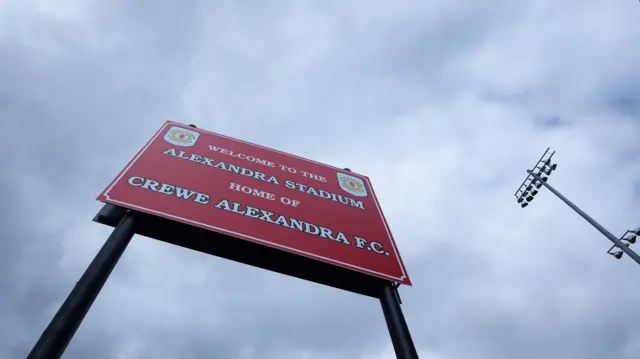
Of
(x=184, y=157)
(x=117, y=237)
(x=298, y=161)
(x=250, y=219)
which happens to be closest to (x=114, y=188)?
(x=117, y=237)

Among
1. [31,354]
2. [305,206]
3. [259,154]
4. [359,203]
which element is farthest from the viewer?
[259,154]

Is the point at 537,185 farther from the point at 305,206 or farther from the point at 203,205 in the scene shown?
the point at 203,205

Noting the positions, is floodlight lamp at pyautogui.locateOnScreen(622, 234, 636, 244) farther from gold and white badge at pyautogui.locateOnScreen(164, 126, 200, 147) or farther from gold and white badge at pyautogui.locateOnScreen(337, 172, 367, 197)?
gold and white badge at pyautogui.locateOnScreen(164, 126, 200, 147)

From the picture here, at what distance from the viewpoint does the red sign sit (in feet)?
15.6

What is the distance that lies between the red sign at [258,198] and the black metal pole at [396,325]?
0.22 metres

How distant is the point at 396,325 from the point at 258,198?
2.56 meters

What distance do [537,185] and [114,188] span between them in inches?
688

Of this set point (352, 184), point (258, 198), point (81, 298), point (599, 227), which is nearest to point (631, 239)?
point (599, 227)

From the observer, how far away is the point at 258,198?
5.53 metres

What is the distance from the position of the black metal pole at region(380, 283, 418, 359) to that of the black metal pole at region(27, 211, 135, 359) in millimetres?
3031

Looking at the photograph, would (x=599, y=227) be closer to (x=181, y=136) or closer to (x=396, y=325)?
(x=396, y=325)

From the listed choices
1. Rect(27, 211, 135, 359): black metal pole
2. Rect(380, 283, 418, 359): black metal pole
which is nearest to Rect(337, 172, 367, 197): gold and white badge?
Rect(380, 283, 418, 359): black metal pole

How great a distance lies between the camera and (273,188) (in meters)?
5.92

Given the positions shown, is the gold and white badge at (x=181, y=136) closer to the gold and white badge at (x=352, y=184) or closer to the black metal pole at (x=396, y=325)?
the gold and white badge at (x=352, y=184)
